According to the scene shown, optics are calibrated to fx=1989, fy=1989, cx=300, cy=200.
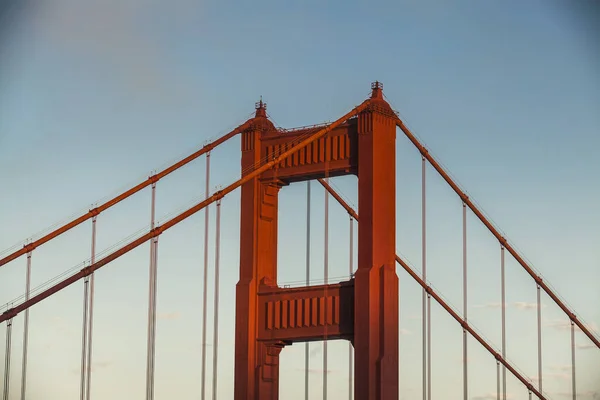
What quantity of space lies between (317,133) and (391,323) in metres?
8.64

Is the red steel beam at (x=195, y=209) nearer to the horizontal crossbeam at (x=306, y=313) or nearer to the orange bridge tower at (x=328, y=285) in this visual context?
the orange bridge tower at (x=328, y=285)

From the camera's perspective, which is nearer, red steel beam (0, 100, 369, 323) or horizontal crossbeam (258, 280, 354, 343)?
red steel beam (0, 100, 369, 323)

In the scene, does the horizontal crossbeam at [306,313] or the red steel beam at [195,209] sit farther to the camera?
the horizontal crossbeam at [306,313]

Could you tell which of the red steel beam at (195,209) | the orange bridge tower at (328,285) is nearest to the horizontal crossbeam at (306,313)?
the orange bridge tower at (328,285)

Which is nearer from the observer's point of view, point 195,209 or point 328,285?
point 195,209

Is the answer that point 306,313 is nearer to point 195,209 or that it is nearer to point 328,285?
point 328,285

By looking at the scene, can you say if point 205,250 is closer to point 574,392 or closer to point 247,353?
point 247,353

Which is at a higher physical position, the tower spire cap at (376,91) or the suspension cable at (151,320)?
the tower spire cap at (376,91)

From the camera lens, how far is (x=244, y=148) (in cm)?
8512

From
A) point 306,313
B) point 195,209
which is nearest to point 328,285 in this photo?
point 306,313

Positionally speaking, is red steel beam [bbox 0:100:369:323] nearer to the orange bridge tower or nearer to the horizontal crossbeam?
the orange bridge tower

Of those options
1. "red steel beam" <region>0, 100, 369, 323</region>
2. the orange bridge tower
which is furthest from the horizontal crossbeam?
"red steel beam" <region>0, 100, 369, 323</region>

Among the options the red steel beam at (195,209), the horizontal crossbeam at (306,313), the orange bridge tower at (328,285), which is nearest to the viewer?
the red steel beam at (195,209)

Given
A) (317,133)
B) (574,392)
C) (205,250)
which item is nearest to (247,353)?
(205,250)
